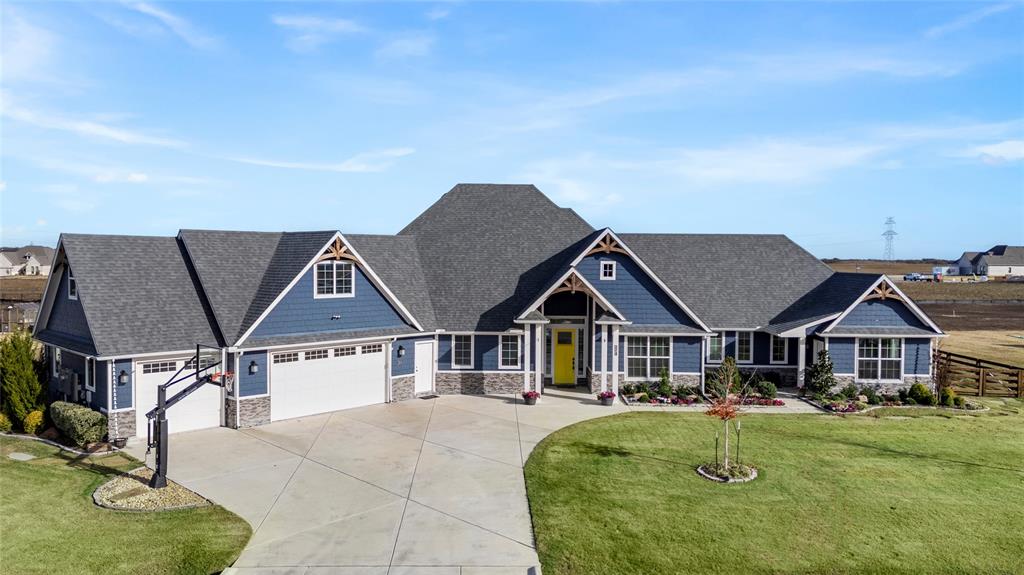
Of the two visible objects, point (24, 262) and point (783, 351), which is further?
point (24, 262)

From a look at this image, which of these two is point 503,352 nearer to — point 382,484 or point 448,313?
point 448,313

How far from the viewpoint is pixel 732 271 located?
27.9 meters

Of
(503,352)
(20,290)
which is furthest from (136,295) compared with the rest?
(20,290)

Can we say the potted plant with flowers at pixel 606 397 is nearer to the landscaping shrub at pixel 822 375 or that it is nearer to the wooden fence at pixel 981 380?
the landscaping shrub at pixel 822 375

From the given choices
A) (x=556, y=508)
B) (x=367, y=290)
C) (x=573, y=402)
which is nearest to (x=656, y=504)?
(x=556, y=508)

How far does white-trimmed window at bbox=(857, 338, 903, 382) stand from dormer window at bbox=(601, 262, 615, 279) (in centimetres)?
1019

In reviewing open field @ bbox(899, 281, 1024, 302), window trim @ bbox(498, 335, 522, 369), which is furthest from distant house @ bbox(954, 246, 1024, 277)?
window trim @ bbox(498, 335, 522, 369)

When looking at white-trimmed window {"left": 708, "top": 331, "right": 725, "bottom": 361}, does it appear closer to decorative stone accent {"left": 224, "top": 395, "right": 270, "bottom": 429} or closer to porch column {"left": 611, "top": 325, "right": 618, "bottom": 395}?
Answer: porch column {"left": 611, "top": 325, "right": 618, "bottom": 395}

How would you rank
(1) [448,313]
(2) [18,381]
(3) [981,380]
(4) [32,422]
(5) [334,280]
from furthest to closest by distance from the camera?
1. (1) [448,313]
2. (3) [981,380]
3. (5) [334,280]
4. (2) [18,381]
5. (4) [32,422]

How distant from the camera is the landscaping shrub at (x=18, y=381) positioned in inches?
721

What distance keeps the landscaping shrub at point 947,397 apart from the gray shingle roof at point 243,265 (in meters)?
23.6

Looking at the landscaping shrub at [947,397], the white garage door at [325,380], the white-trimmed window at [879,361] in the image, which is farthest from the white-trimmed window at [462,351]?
the landscaping shrub at [947,397]

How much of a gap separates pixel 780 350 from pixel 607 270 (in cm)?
822

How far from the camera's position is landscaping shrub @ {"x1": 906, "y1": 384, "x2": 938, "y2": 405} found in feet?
75.0
